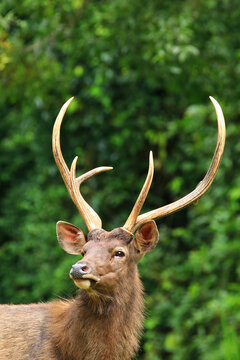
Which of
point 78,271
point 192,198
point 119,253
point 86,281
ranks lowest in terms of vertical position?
point 192,198

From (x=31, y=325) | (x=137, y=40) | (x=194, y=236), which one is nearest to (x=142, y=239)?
(x=31, y=325)

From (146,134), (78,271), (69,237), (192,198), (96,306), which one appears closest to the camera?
(78,271)

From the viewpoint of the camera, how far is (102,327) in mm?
4617

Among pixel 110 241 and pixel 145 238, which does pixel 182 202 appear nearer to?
pixel 145 238

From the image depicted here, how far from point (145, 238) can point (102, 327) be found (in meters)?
0.58

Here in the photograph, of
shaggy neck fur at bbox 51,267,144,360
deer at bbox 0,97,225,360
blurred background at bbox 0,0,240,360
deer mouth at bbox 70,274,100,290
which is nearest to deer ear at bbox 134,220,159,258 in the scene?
deer at bbox 0,97,225,360

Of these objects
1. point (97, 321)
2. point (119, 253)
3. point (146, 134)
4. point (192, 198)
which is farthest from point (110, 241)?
point (146, 134)

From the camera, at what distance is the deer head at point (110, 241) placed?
14.6 ft

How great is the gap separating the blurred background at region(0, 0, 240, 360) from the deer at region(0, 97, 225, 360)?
257 centimetres

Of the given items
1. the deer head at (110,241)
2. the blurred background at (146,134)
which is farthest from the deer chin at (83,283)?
the blurred background at (146,134)

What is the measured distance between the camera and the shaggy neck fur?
461 cm

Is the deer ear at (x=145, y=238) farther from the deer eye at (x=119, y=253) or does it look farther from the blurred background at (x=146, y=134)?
the blurred background at (x=146, y=134)

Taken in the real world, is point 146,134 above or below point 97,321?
below

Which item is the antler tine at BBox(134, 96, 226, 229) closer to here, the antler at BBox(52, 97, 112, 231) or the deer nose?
the antler at BBox(52, 97, 112, 231)
